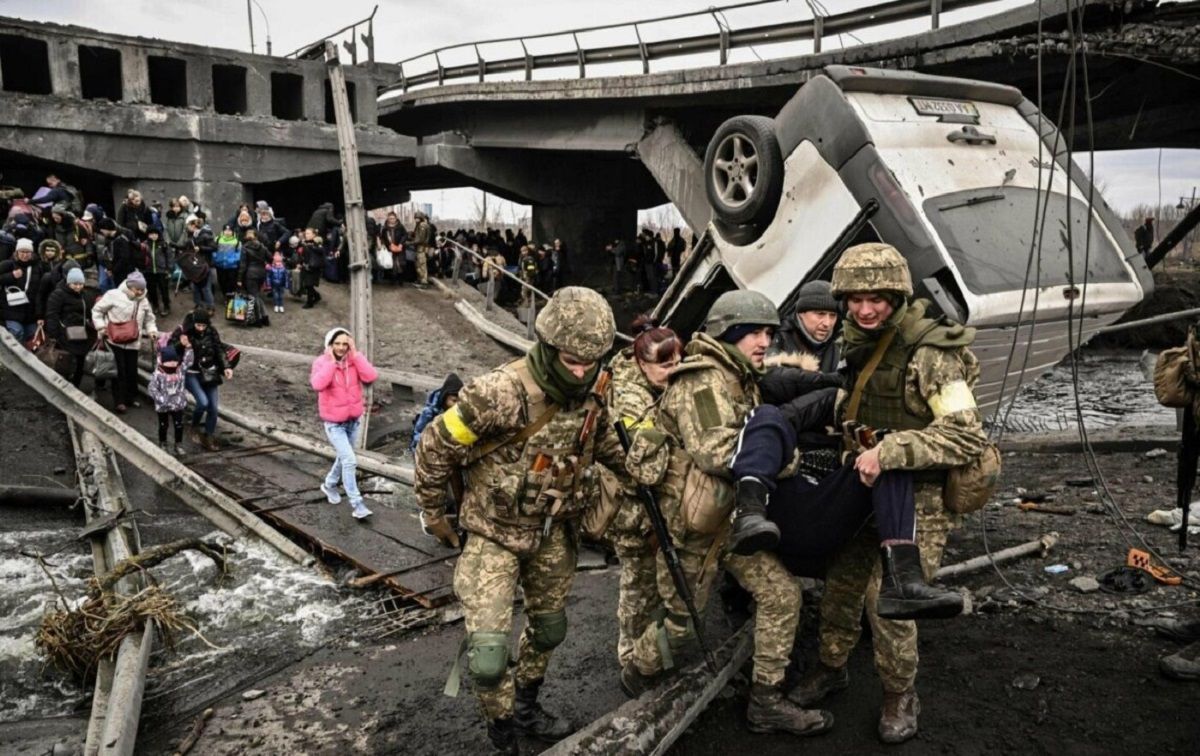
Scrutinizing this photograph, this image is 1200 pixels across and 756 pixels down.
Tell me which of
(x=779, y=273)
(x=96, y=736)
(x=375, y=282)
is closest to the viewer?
(x=96, y=736)

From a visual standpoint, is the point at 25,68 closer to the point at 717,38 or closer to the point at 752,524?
the point at 717,38

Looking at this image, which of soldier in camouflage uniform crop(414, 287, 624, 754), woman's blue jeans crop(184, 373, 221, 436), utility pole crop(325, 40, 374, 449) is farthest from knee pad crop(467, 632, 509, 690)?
utility pole crop(325, 40, 374, 449)

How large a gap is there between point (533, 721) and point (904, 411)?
2031mm

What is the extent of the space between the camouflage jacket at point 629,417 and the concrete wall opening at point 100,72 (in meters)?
17.9

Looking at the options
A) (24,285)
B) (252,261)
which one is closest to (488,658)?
(24,285)

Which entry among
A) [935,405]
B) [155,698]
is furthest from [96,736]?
[935,405]

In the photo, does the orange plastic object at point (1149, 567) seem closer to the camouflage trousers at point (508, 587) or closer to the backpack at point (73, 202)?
the camouflage trousers at point (508, 587)

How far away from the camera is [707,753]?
3.45 meters

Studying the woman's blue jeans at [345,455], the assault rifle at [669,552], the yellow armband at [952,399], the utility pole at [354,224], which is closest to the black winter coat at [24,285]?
the utility pole at [354,224]

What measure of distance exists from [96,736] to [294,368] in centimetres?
956

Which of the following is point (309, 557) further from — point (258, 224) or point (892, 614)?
point (258, 224)

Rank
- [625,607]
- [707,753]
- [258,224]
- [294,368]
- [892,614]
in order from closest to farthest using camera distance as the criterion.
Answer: [892,614] < [707,753] < [625,607] < [294,368] < [258,224]

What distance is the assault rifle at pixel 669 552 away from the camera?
3.64 meters

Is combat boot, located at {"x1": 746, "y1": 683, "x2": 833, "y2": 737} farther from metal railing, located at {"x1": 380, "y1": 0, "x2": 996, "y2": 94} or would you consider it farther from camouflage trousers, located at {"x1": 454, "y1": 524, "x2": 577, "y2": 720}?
metal railing, located at {"x1": 380, "y1": 0, "x2": 996, "y2": 94}
